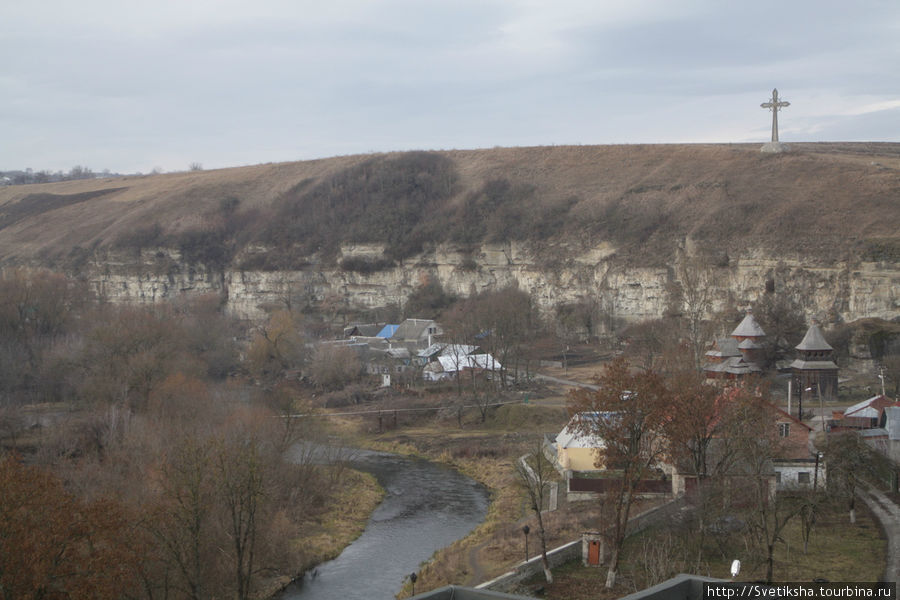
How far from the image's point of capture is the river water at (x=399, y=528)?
20016mm

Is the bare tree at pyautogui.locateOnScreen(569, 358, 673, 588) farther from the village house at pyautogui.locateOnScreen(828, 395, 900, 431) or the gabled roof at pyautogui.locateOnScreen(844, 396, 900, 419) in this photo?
the gabled roof at pyautogui.locateOnScreen(844, 396, 900, 419)

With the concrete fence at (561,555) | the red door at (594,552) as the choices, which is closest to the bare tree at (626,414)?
the red door at (594,552)

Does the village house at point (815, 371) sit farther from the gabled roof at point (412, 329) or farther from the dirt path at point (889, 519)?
the gabled roof at point (412, 329)

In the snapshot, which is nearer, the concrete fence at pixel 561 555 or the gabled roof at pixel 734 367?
the concrete fence at pixel 561 555

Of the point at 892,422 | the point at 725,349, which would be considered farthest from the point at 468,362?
the point at 892,422

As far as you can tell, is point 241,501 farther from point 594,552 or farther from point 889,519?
point 889,519

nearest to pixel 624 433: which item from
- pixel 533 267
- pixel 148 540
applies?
pixel 148 540

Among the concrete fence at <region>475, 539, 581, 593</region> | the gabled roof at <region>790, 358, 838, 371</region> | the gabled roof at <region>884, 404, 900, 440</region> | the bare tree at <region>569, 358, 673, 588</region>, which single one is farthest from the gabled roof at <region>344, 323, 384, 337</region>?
the concrete fence at <region>475, 539, 581, 593</region>

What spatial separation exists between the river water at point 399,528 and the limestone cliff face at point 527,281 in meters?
27.0

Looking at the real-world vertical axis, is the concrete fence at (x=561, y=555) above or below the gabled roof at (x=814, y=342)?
below

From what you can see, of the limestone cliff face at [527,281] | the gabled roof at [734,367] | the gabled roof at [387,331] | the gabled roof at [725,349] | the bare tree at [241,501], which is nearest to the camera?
the bare tree at [241,501]

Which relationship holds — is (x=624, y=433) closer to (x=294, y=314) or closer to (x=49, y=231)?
(x=294, y=314)

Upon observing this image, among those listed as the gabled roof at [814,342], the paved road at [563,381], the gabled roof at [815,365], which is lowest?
the paved road at [563,381]

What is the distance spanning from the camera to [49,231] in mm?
86812
